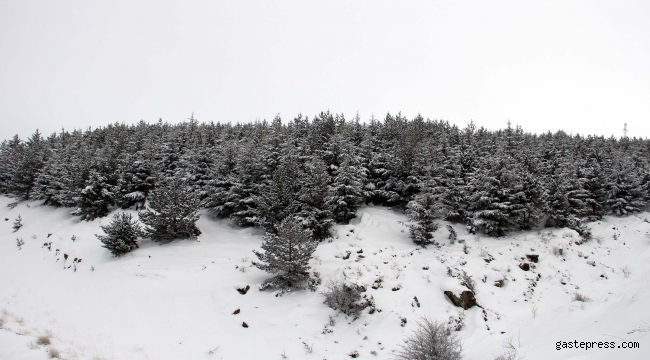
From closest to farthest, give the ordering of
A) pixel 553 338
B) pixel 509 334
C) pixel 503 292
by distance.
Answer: pixel 553 338
pixel 509 334
pixel 503 292

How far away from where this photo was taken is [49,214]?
26766 millimetres

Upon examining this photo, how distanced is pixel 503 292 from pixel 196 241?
1771 centimetres

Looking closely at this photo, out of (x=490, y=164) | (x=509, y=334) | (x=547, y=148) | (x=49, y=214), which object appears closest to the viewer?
(x=509, y=334)

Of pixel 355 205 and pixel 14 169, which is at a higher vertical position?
pixel 14 169

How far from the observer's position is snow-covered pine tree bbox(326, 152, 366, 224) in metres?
20.6

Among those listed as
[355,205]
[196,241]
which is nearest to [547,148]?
[355,205]

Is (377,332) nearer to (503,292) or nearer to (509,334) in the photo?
(509,334)

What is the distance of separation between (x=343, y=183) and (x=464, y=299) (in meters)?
11.2

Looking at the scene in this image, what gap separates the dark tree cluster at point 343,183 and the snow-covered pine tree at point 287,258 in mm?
1599

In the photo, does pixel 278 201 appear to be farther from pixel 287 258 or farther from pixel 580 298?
pixel 580 298

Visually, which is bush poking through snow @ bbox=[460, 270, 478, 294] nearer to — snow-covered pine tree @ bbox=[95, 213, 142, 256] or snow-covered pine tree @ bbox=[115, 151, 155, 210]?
snow-covered pine tree @ bbox=[95, 213, 142, 256]

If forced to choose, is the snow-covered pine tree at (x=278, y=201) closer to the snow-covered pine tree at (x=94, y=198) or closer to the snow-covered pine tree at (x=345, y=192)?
the snow-covered pine tree at (x=345, y=192)

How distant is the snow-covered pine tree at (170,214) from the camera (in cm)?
1736

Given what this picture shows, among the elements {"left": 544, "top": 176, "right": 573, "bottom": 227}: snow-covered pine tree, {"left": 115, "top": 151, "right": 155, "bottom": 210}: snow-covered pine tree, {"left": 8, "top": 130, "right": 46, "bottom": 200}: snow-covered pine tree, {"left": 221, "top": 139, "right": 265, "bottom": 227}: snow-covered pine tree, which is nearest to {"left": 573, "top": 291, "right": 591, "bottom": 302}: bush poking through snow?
{"left": 544, "top": 176, "right": 573, "bottom": 227}: snow-covered pine tree
